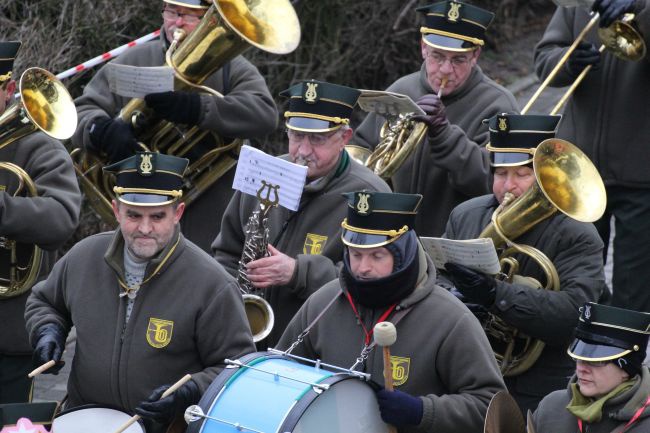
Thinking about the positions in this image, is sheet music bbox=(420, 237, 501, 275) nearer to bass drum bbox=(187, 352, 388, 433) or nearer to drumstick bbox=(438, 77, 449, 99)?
bass drum bbox=(187, 352, 388, 433)

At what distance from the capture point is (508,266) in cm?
740

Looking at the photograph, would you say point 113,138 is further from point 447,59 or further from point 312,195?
point 447,59

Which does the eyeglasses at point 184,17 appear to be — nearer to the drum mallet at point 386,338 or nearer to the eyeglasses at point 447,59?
the eyeglasses at point 447,59

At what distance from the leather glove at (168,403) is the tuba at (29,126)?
67.4 inches

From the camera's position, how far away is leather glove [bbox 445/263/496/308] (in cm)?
712

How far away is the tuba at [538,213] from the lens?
7.30 meters

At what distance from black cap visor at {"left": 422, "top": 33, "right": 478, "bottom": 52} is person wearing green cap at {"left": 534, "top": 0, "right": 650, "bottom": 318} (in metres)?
0.53

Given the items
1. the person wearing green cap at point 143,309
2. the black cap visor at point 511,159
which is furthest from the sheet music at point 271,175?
the black cap visor at point 511,159

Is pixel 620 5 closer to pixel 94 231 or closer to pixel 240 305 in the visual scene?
pixel 240 305

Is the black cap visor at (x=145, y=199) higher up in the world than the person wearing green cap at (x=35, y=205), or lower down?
higher up

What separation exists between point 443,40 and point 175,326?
2.81 meters

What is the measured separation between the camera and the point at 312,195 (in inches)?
311

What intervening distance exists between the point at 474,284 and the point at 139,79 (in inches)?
101

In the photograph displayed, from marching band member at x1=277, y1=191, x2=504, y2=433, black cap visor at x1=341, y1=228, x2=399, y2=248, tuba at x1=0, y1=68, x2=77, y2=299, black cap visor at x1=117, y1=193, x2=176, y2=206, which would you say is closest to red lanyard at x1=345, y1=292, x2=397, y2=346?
marching band member at x1=277, y1=191, x2=504, y2=433
